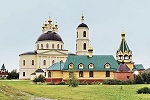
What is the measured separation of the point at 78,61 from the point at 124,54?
9.75 m

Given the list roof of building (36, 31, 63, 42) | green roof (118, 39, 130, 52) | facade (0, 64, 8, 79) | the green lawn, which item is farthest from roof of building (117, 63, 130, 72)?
facade (0, 64, 8, 79)

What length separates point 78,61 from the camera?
59125 millimetres

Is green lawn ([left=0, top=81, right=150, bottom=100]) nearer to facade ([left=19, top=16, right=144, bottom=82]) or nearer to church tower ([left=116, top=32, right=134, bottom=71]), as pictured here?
facade ([left=19, top=16, right=144, bottom=82])

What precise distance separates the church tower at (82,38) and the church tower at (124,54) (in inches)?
902

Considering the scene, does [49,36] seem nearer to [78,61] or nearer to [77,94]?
[78,61]

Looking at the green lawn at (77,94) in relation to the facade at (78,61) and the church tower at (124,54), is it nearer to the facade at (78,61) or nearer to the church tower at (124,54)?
the facade at (78,61)

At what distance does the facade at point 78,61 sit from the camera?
5822 cm

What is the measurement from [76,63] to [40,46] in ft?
101

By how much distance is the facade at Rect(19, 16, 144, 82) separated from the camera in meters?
58.2

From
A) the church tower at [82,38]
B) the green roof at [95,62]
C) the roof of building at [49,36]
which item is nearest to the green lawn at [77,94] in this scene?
the green roof at [95,62]

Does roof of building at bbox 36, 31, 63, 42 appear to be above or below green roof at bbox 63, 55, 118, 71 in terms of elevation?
above

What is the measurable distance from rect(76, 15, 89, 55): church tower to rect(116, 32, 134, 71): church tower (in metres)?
22.9

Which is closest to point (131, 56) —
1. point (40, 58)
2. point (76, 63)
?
point (76, 63)

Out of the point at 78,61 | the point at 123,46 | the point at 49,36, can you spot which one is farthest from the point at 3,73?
the point at 123,46
